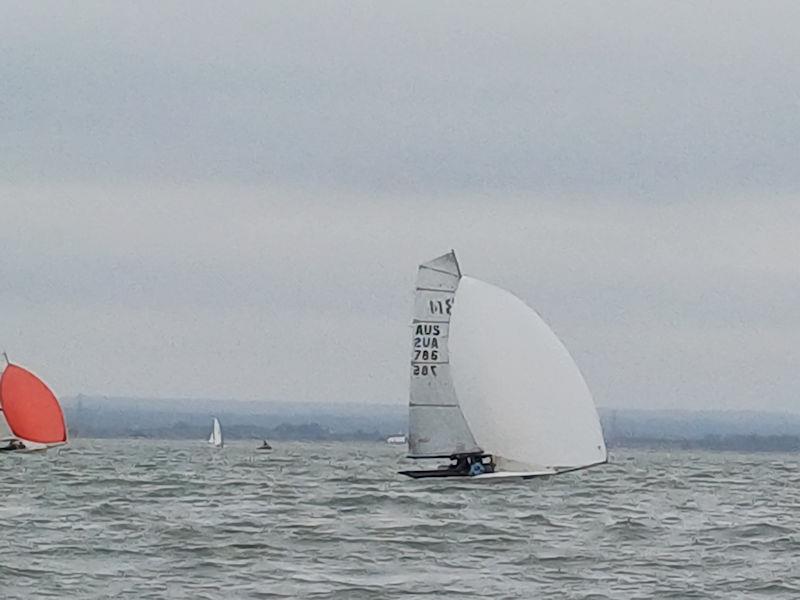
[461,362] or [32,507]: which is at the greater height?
[461,362]

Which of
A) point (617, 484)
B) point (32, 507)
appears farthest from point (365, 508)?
point (617, 484)

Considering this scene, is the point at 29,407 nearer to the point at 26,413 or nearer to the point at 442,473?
the point at 26,413

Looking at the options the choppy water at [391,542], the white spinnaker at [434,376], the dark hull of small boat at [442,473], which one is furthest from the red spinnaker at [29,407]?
the white spinnaker at [434,376]

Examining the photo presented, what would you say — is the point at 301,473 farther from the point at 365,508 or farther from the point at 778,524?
the point at 778,524

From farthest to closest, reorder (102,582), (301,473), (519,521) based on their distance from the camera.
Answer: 1. (301,473)
2. (519,521)
3. (102,582)

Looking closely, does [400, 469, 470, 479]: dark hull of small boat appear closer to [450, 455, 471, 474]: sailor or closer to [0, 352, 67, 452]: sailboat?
[450, 455, 471, 474]: sailor

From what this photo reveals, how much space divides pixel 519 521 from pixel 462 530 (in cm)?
299

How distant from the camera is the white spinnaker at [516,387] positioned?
156ft

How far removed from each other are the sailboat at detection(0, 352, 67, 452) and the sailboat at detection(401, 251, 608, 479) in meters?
30.6

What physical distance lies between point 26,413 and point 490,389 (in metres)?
33.4

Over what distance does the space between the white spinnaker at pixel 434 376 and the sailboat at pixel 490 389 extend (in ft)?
0.08

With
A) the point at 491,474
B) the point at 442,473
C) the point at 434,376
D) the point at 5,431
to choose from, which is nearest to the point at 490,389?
the point at 434,376

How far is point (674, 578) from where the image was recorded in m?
29.5

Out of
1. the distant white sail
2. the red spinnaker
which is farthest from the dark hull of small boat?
the distant white sail
